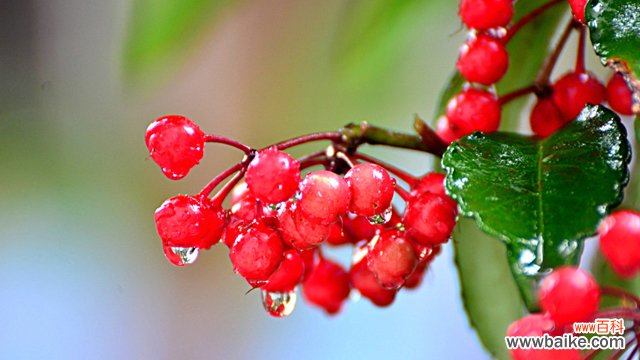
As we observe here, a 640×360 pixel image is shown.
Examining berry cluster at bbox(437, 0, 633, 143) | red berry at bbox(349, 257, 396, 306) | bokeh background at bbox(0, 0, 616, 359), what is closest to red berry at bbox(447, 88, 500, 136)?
berry cluster at bbox(437, 0, 633, 143)

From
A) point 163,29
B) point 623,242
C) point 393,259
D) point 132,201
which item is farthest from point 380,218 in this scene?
point 132,201

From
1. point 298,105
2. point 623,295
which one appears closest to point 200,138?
point 623,295

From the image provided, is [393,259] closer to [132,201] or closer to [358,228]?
[358,228]

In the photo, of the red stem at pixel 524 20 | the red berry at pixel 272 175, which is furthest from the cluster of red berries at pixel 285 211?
the red stem at pixel 524 20

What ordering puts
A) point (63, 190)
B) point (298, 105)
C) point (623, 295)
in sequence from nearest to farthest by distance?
point (623, 295)
point (298, 105)
point (63, 190)

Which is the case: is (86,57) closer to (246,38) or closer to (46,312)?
(246,38)

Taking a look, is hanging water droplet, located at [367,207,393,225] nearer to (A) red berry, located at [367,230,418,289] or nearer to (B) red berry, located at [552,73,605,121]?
(A) red berry, located at [367,230,418,289]
